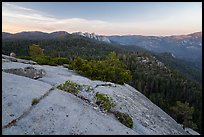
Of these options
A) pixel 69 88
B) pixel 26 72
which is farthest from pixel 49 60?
pixel 69 88

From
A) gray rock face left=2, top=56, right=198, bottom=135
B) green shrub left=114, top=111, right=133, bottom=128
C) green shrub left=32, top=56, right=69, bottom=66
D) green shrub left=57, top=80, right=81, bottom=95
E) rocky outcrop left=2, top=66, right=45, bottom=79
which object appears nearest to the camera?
gray rock face left=2, top=56, right=198, bottom=135

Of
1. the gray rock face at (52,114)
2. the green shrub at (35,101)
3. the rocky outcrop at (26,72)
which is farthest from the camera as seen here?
the rocky outcrop at (26,72)

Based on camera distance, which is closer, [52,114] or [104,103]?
[52,114]

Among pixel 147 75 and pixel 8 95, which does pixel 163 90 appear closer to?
pixel 147 75

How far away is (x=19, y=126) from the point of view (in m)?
9.88

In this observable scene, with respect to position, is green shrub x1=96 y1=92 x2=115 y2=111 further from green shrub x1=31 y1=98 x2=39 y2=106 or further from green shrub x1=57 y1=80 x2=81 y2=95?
green shrub x1=31 y1=98 x2=39 y2=106

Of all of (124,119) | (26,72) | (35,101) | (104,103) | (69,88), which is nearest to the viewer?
(35,101)

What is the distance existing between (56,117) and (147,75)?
13728cm

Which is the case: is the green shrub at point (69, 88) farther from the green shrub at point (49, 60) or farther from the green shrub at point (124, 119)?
the green shrub at point (49, 60)

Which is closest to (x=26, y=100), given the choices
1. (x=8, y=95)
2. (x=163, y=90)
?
(x=8, y=95)

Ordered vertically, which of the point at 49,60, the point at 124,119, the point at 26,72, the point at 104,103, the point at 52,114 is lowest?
the point at 124,119

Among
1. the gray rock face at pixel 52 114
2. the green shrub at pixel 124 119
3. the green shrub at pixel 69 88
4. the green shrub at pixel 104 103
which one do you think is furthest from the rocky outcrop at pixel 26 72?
the green shrub at pixel 124 119

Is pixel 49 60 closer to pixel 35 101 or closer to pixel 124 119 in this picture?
pixel 35 101

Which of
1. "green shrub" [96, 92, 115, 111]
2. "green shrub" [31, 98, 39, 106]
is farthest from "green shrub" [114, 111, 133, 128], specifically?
"green shrub" [31, 98, 39, 106]
